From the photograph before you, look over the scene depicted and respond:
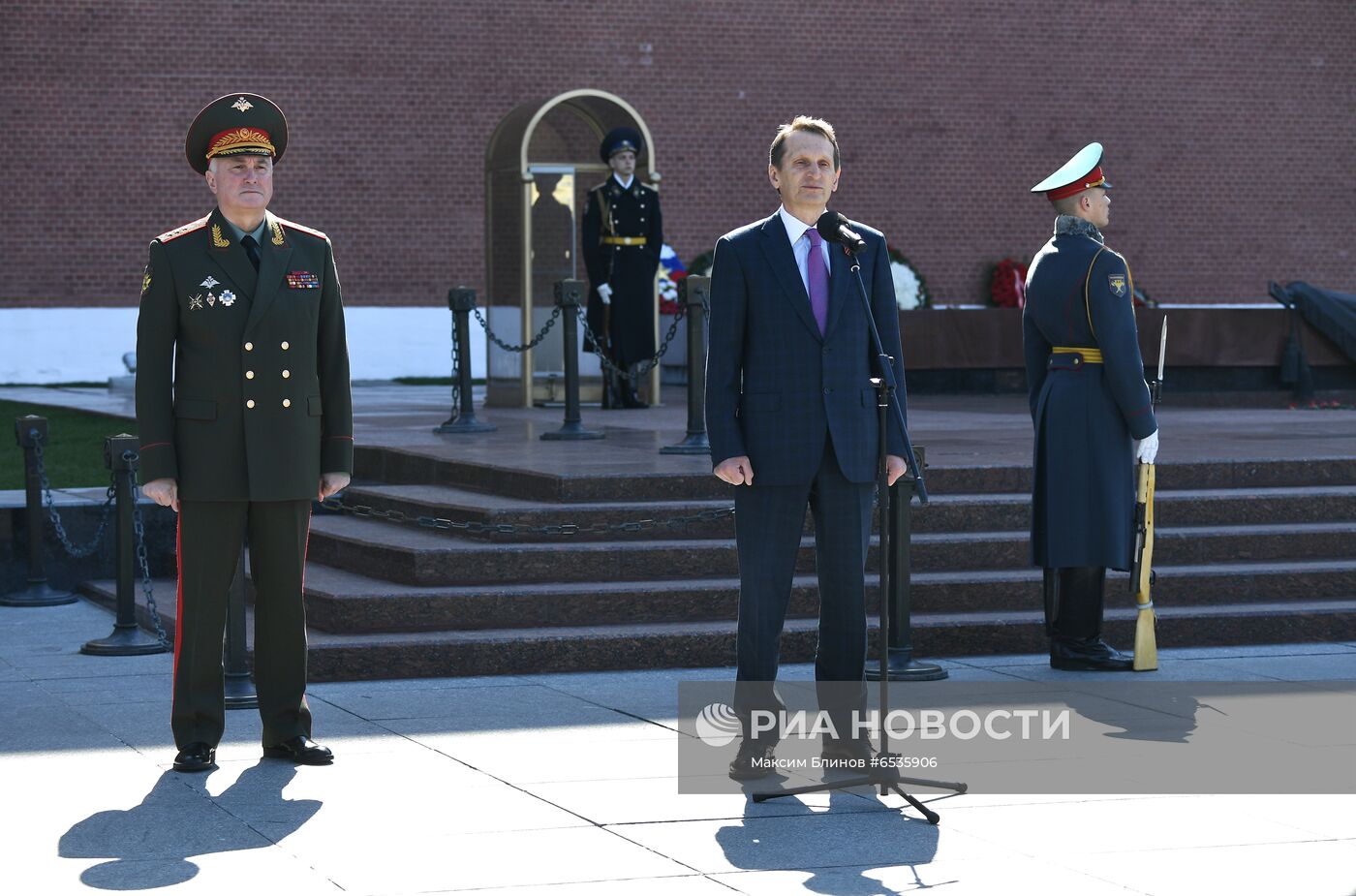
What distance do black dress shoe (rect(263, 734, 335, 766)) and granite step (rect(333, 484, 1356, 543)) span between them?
241cm

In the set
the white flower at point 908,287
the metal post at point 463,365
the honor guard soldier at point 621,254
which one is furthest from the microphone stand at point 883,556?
the white flower at point 908,287

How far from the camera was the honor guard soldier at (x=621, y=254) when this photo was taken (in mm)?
13562

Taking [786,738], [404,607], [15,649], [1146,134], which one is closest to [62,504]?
[15,649]

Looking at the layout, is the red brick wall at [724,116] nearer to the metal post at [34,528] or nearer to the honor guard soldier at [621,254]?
the honor guard soldier at [621,254]

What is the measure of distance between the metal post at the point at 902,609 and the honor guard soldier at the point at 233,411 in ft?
7.85

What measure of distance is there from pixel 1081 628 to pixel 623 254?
23.6 ft

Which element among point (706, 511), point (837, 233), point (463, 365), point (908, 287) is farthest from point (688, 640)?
point (908, 287)

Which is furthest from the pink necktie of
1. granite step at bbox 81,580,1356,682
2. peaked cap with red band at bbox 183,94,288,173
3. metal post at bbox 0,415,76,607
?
metal post at bbox 0,415,76,607

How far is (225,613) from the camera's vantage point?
5395 mm

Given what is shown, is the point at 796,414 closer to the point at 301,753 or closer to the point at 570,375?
the point at 301,753

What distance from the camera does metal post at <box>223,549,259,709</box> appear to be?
6.22m

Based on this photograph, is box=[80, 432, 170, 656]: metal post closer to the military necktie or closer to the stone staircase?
the stone staircase

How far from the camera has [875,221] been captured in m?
24.9

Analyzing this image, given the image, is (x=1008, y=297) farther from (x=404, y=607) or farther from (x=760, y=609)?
(x=760, y=609)
